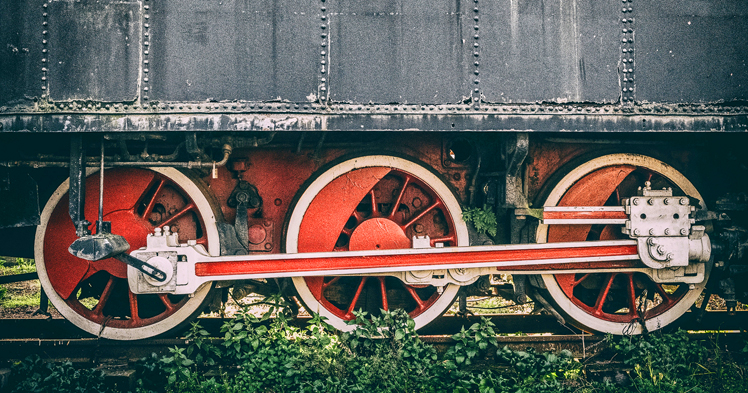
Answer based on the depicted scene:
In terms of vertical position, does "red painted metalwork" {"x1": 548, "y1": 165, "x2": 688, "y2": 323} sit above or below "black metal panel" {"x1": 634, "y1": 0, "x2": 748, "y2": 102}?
below

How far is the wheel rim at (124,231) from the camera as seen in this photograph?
10.7 feet

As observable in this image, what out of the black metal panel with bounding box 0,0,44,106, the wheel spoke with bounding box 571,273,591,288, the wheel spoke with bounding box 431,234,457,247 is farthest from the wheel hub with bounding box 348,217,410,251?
the black metal panel with bounding box 0,0,44,106

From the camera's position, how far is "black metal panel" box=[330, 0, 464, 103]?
272 cm

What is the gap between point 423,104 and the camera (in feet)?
9.02

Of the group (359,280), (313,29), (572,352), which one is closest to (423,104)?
(313,29)

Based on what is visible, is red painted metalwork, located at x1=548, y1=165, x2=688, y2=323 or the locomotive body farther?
red painted metalwork, located at x1=548, y1=165, x2=688, y2=323

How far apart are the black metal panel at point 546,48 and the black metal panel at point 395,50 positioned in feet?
0.55

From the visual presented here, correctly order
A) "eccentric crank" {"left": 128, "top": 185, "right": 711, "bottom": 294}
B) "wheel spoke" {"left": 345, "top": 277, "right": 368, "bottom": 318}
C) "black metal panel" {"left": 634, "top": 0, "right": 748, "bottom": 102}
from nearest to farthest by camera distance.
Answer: "black metal panel" {"left": 634, "top": 0, "right": 748, "bottom": 102} → "eccentric crank" {"left": 128, "top": 185, "right": 711, "bottom": 294} → "wheel spoke" {"left": 345, "top": 277, "right": 368, "bottom": 318}

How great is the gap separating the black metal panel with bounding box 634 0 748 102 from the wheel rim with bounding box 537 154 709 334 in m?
0.66

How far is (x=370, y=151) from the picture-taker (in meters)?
3.35

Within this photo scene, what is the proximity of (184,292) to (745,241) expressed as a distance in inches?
164

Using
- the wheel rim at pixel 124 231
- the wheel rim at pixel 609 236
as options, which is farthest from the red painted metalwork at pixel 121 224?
the wheel rim at pixel 609 236

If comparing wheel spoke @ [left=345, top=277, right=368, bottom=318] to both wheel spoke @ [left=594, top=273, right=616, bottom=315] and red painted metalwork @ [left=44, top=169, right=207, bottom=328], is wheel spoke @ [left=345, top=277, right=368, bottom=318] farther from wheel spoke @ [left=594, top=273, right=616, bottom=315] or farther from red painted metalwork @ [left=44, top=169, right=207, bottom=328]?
wheel spoke @ [left=594, top=273, right=616, bottom=315]

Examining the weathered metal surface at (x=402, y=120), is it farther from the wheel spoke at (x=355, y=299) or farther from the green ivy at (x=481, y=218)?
the wheel spoke at (x=355, y=299)
